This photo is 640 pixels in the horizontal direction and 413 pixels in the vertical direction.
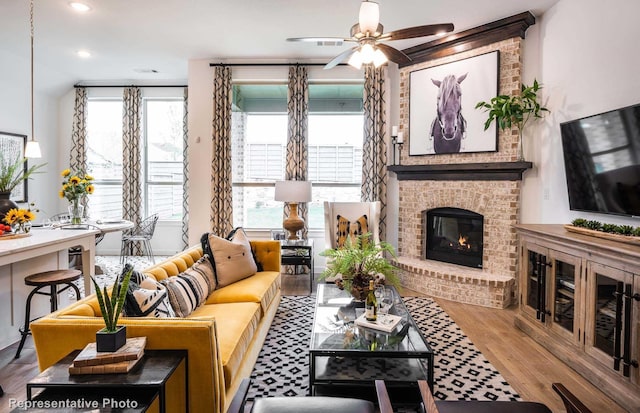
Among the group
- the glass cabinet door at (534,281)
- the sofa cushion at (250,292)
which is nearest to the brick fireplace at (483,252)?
the glass cabinet door at (534,281)

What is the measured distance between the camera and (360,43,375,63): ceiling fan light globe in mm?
2736

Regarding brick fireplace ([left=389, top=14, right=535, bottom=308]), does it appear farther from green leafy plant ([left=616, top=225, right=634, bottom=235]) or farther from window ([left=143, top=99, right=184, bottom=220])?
window ([left=143, top=99, right=184, bottom=220])

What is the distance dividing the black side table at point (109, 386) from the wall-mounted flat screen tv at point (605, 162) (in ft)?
10.2

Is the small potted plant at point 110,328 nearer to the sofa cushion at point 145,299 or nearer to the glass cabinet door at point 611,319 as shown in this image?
the sofa cushion at point 145,299

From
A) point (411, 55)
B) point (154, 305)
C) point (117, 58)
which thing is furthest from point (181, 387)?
point (117, 58)

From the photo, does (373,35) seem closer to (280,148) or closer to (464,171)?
(464,171)

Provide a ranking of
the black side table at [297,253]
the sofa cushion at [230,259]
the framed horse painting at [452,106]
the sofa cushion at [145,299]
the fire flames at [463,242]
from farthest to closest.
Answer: the fire flames at [463,242]
the black side table at [297,253]
the framed horse painting at [452,106]
the sofa cushion at [230,259]
the sofa cushion at [145,299]

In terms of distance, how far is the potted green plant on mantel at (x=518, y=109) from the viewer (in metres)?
3.77

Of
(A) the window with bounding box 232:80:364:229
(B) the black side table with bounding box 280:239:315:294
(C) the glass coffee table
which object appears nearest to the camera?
(C) the glass coffee table

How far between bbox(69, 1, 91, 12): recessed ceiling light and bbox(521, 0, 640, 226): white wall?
4.78 metres

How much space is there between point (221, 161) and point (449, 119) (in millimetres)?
3270

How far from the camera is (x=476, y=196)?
4328 millimetres

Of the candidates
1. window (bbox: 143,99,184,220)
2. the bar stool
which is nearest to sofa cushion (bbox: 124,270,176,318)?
the bar stool

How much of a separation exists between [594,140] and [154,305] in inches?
132
